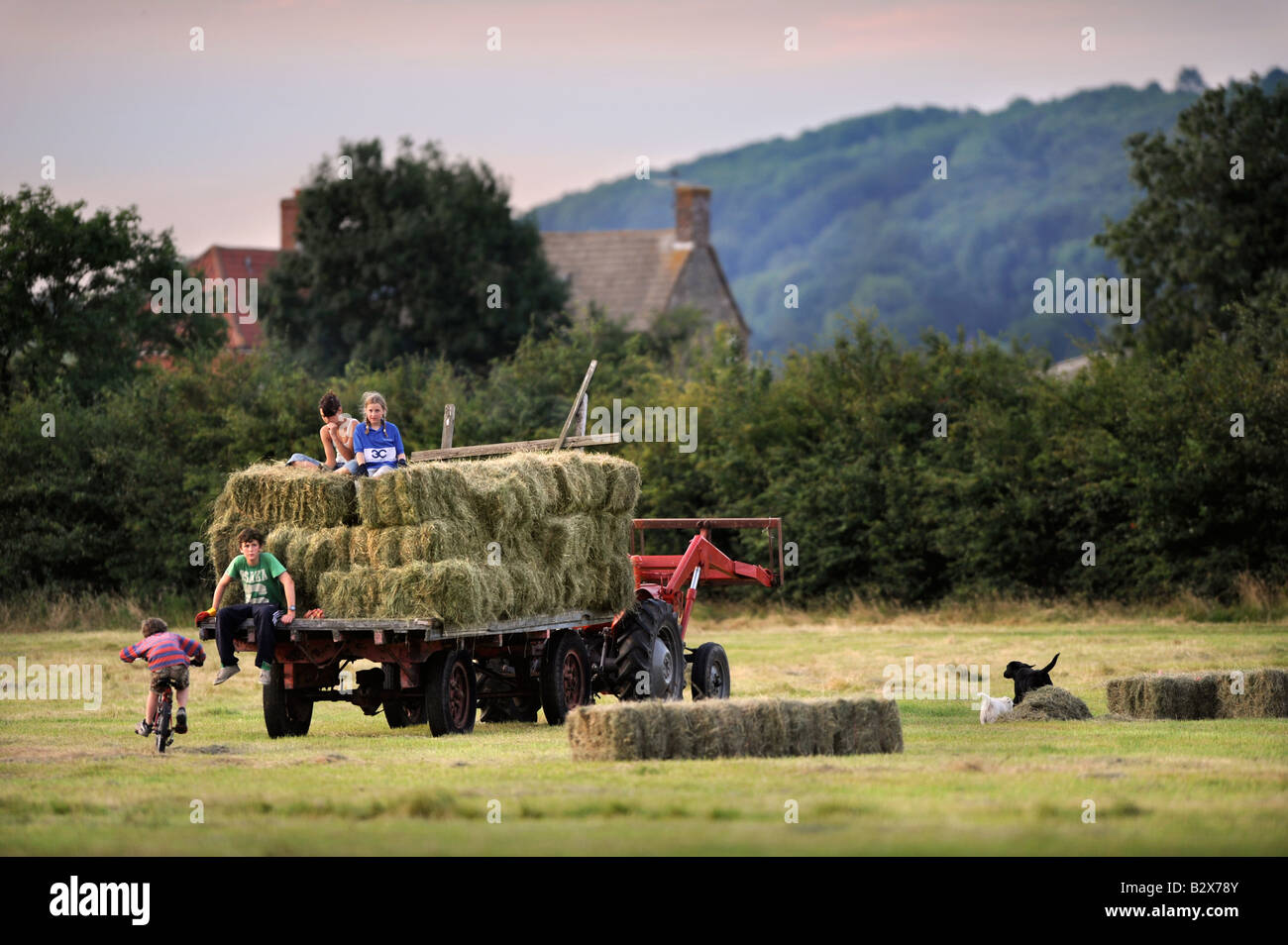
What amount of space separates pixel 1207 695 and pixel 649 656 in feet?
18.9

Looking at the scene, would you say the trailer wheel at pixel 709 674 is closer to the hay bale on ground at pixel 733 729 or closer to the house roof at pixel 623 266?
the hay bale on ground at pixel 733 729

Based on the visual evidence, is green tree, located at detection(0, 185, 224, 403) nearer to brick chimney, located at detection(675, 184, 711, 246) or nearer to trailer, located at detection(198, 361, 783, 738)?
trailer, located at detection(198, 361, 783, 738)

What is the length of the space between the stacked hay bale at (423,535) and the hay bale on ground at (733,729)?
2.51 metres

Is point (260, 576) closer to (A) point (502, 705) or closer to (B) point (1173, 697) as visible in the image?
(A) point (502, 705)

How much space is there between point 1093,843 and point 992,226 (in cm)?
14646

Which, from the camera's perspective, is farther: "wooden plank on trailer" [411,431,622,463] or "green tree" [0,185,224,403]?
"green tree" [0,185,224,403]

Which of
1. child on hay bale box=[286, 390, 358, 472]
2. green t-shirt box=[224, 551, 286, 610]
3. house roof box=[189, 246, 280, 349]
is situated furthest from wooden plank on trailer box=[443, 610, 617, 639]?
house roof box=[189, 246, 280, 349]

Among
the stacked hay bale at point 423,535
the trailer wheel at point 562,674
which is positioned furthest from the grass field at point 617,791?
the stacked hay bale at point 423,535

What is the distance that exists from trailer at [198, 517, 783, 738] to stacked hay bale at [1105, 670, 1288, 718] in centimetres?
448

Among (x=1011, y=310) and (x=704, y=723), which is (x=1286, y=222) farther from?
(x=1011, y=310)

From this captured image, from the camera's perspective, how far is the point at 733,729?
1383 cm

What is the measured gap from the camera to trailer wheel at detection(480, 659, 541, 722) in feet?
59.0
